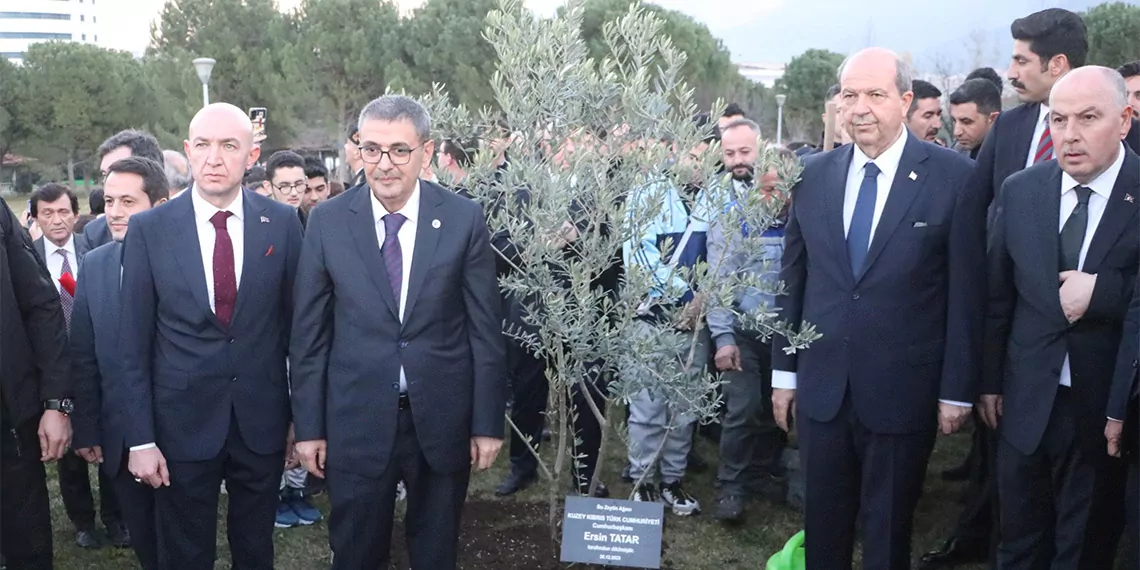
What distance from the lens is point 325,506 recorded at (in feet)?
17.7

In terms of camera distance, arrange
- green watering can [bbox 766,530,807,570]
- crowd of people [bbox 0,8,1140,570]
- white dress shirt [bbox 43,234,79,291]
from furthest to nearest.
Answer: white dress shirt [bbox 43,234,79,291] → green watering can [bbox 766,530,807,570] → crowd of people [bbox 0,8,1140,570]

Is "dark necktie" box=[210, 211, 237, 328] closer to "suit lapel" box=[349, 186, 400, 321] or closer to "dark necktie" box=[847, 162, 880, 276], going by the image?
"suit lapel" box=[349, 186, 400, 321]

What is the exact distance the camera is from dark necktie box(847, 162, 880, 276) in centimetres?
336

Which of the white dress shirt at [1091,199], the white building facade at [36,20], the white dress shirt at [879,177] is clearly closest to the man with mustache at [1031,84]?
the white dress shirt at [1091,199]

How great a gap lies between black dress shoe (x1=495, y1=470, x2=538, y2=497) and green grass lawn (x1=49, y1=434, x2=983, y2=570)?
0.18ft

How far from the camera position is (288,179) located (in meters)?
5.54

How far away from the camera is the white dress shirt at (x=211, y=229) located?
11.0ft

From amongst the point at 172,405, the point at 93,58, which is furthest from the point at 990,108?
the point at 93,58

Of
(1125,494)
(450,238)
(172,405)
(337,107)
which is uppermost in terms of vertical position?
(337,107)

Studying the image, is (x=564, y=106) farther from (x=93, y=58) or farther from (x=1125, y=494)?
(x=93, y=58)

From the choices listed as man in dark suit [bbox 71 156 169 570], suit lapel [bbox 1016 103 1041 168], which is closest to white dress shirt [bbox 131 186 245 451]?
man in dark suit [bbox 71 156 169 570]

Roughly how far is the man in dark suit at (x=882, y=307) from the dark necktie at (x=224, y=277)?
7.10ft

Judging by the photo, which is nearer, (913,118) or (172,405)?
(172,405)

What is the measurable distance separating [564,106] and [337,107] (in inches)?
1129
